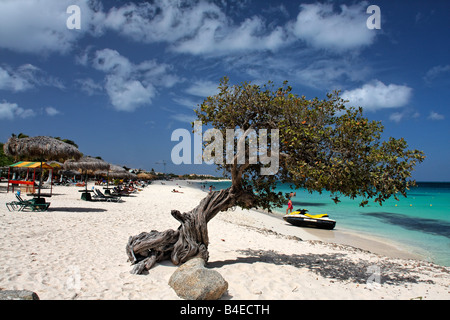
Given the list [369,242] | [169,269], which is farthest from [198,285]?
[369,242]

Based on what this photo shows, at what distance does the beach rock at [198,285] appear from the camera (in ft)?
14.6

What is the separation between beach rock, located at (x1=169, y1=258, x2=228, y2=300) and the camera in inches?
175

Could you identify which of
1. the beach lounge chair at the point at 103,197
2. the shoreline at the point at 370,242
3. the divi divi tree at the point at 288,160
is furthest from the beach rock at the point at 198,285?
the beach lounge chair at the point at 103,197

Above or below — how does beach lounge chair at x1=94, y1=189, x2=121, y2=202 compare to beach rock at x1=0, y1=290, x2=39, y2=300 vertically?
below

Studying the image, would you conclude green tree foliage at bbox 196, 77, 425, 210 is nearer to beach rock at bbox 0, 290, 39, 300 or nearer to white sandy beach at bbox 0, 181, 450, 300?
white sandy beach at bbox 0, 181, 450, 300

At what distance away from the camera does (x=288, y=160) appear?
609 cm

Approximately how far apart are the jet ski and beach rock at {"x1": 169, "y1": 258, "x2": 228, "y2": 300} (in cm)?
1295

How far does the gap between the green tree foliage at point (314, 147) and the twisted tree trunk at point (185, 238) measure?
0.35 meters

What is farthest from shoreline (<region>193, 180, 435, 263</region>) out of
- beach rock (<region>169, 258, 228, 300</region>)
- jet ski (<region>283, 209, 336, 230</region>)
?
beach rock (<region>169, 258, 228, 300</region>)

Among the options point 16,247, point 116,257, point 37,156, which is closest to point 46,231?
point 16,247

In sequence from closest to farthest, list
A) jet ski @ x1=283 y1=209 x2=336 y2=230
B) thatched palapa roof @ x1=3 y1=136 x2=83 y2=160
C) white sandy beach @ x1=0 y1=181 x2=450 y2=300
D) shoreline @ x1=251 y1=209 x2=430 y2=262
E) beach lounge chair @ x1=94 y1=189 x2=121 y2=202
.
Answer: white sandy beach @ x1=0 y1=181 x2=450 y2=300
shoreline @ x1=251 y1=209 x2=430 y2=262
thatched palapa roof @ x1=3 y1=136 x2=83 y2=160
jet ski @ x1=283 y1=209 x2=336 y2=230
beach lounge chair @ x1=94 y1=189 x2=121 y2=202

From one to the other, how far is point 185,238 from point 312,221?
12.0 metres
